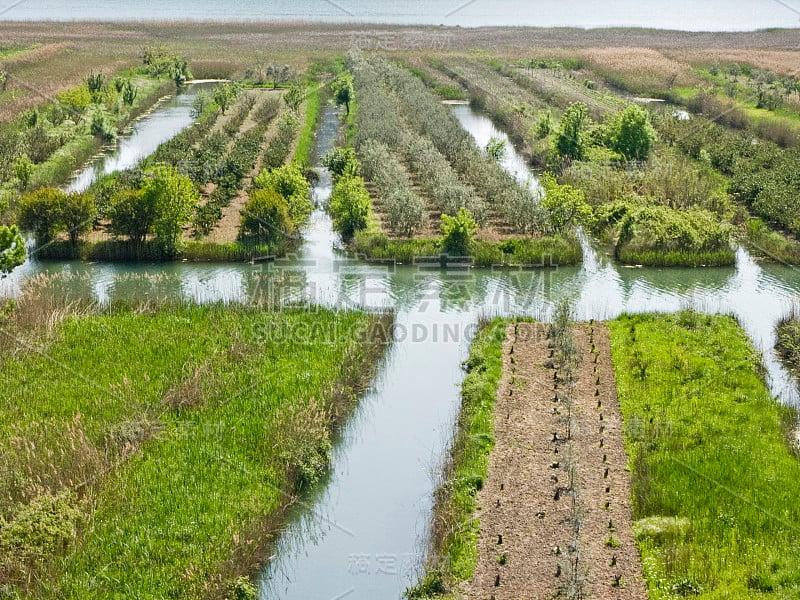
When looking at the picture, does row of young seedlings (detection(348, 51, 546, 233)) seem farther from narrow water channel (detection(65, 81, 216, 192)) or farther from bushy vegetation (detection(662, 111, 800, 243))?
narrow water channel (detection(65, 81, 216, 192))

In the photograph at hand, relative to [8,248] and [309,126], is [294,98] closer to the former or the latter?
[309,126]

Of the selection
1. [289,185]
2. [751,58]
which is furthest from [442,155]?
[751,58]

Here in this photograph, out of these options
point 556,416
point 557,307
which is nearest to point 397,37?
point 557,307

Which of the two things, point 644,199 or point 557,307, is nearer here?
point 557,307

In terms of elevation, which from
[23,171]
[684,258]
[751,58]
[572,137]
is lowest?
[684,258]

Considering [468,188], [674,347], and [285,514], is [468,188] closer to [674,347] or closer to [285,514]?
[674,347]

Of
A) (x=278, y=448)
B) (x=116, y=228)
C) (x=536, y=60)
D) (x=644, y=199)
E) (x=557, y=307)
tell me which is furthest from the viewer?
(x=536, y=60)

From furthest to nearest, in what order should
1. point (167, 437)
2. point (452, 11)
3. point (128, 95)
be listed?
point (452, 11) → point (128, 95) → point (167, 437)
